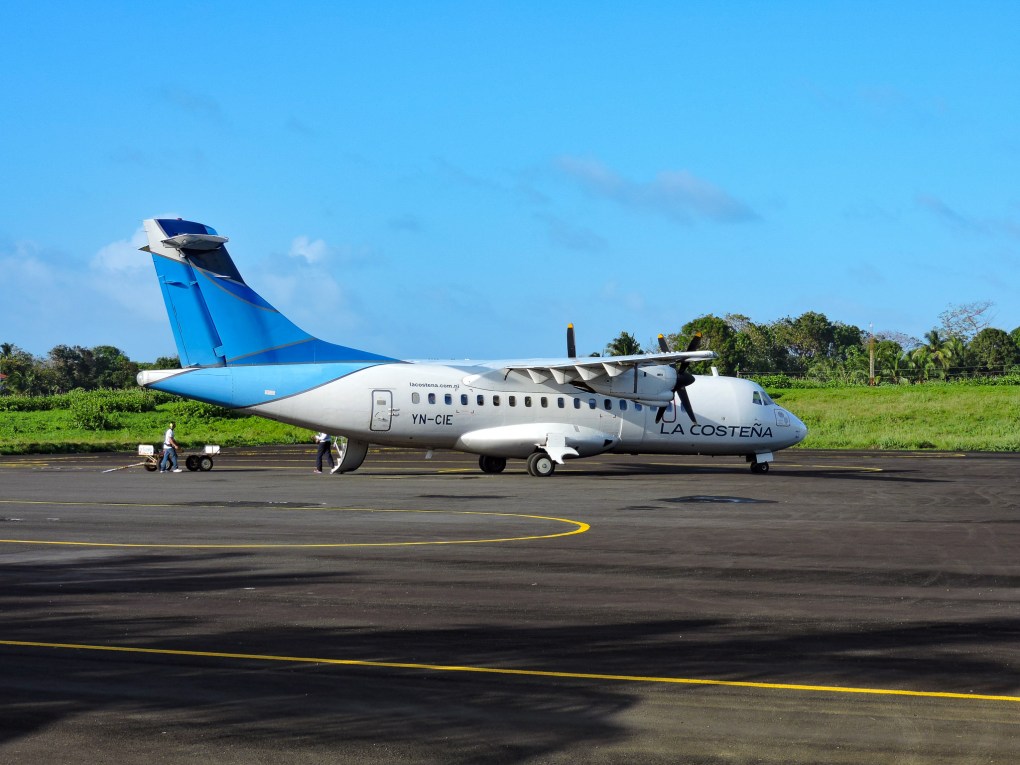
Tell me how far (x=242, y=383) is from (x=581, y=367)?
1150 cm

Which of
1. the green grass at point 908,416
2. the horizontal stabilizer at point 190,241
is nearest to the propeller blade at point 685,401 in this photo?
the horizontal stabilizer at point 190,241

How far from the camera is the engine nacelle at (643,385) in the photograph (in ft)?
127

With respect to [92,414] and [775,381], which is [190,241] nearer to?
[92,414]

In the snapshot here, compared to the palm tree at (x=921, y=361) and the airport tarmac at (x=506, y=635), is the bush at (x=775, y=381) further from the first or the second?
the airport tarmac at (x=506, y=635)

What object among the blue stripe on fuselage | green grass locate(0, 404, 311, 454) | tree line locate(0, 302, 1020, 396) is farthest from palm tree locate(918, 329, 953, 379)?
the blue stripe on fuselage

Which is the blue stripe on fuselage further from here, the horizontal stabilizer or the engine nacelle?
the engine nacelle

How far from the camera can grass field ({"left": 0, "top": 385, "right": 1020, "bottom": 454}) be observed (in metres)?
67.1

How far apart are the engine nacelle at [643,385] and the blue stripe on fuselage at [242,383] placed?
32.1 feet

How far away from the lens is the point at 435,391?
3700cm

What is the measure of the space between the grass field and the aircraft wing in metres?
30.0

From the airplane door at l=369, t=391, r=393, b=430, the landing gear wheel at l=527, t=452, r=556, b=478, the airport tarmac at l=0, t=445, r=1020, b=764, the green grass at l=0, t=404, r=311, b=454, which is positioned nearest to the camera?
the airport tarmac at l=0, t=445, r=1020, b=764

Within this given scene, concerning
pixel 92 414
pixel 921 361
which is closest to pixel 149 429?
pixel 92 414

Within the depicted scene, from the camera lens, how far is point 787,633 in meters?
11.8

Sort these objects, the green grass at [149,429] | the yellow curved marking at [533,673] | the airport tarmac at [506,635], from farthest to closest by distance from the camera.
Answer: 1. the green grass at [149,429]
2. the yellow curved marking at [533,673]
3. the airport tarmac at [506,635]
